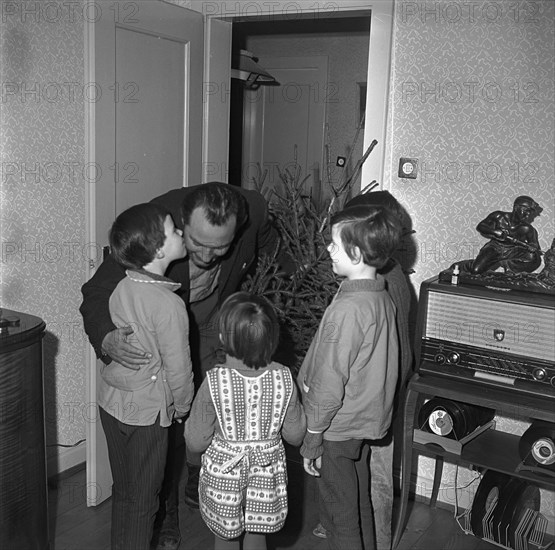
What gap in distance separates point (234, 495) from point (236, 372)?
36cm

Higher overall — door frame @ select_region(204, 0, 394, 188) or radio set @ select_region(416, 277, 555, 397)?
door frame @ select_region(204, 0, 394, 188)

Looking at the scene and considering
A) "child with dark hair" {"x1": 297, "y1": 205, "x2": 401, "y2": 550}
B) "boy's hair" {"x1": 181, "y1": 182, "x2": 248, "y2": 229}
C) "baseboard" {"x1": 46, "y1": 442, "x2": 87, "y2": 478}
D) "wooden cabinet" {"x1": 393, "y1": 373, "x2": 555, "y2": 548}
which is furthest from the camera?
"baseboard" {"x1": 46, "y1": 442, "x2": 87, "y2": 478}

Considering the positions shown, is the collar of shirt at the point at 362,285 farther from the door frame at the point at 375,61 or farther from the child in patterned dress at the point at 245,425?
→ the door frame at the point at 375,61

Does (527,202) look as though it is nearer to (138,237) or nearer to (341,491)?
(341,491)

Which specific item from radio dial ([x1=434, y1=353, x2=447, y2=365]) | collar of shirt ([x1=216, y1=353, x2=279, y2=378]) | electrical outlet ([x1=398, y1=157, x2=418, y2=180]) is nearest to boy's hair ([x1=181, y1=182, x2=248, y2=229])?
collar of shirt ([x1=216, y1=353, x2=279, y2=378])

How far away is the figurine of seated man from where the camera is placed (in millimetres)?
2699

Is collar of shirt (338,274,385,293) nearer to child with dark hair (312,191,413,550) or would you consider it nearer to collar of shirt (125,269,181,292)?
child with dark hair (312,191,413,550)

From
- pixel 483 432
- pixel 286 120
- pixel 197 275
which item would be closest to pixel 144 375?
pixel 197 275

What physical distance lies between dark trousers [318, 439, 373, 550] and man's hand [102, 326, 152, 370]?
23.6 inches

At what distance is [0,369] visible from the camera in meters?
2.20

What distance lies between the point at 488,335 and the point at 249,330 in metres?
1.06

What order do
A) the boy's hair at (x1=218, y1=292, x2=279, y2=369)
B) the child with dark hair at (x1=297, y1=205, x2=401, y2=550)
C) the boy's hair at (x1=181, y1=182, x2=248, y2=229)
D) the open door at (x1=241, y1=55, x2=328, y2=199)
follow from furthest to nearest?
1. the open door at (x1=241, y1=55, x2=328, y2=199)
2. the boy's hair at (x1=181, y1=182, x2=248, y2=229)
3. the child with dark hair at (x1=297, y1=205, x2=401, y2=550)
4. the boy's hair at (x1=218, y1=292, x2=279, y2=369)

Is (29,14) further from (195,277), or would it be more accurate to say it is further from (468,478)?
(468,478)

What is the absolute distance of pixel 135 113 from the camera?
3.11 metres
